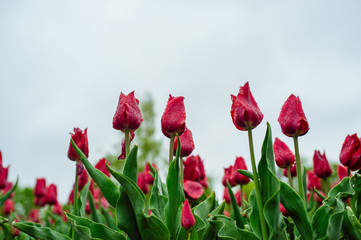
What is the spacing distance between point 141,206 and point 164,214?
109 millimetres

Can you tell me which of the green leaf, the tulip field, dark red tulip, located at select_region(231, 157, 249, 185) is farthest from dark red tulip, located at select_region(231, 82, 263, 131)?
dark red tulip, located at select_region(231, 157, 249, 185)

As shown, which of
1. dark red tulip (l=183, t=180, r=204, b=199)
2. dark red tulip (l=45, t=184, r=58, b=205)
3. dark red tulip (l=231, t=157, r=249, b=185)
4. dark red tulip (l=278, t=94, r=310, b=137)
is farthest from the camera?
dark red tulip (l=45, t=184, r=58, b=205)

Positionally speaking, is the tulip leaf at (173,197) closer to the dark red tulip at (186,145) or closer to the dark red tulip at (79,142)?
the dark red tulip at (186,145)

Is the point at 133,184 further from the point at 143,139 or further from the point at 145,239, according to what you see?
the point at 143,139

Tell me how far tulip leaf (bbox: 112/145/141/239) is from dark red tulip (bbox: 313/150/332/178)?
133 cm

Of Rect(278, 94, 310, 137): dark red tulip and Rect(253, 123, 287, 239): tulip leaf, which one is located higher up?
Rect(278, 94, 310, 137): dark red tulip

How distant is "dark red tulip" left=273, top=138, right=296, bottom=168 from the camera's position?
5.55 ft

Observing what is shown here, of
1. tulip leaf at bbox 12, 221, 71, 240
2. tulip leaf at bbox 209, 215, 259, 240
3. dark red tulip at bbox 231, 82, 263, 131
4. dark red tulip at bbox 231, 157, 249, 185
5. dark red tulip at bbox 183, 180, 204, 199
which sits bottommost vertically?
tulip leaf at bbox 209, 215, 259, 240

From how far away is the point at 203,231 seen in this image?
1423 millimetres

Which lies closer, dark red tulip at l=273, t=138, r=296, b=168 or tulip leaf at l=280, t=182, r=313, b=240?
tulip leaf at l=280, t=182, r=313, b=240

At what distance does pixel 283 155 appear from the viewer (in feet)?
5.57

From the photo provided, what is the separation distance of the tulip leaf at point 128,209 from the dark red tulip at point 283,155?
0.73 m

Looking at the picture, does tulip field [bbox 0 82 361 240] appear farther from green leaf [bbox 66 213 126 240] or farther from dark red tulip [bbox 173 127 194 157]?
dark red tulip [bbox 173 127 194 157]

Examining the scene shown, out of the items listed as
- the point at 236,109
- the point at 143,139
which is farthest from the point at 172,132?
the point at 143,139
